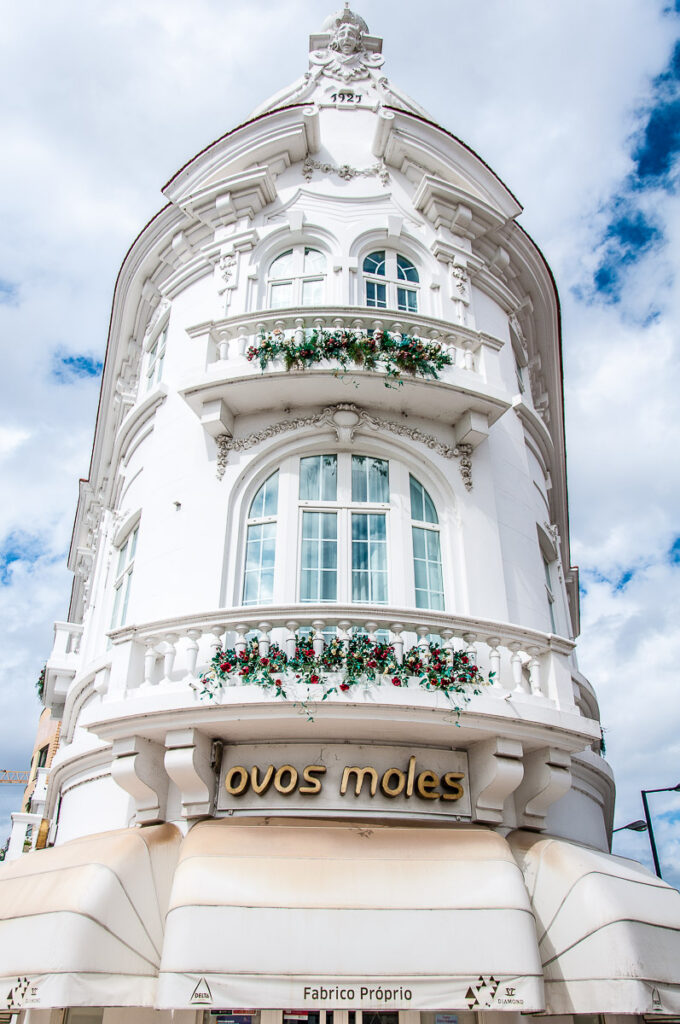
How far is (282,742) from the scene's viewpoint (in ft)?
30.6

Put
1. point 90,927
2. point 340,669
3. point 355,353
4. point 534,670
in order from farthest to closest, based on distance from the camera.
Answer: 1. point 355,353
2. point 534,670
3. point 340,669
4. point 90,927

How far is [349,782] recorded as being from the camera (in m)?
9.19

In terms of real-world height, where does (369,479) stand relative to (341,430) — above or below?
below

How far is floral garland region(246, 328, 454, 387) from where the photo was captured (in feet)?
37.7

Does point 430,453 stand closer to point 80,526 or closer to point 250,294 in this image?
point 250,294

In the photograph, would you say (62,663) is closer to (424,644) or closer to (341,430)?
(341,430)

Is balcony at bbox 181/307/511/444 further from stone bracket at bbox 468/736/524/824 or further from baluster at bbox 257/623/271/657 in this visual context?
stone bracket at bbox 468/736/524/824

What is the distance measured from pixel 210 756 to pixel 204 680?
1085 millimetres

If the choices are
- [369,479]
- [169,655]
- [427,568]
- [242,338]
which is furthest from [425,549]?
[242,338]

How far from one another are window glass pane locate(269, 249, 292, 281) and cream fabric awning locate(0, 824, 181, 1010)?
962 cm

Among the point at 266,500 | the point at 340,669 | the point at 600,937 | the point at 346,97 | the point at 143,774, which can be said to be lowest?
the point at 600,937

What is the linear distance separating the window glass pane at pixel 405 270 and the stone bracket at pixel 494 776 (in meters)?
8.71

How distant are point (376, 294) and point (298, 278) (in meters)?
1.43

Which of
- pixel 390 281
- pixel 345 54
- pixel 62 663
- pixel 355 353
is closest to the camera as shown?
pixel 355 353
